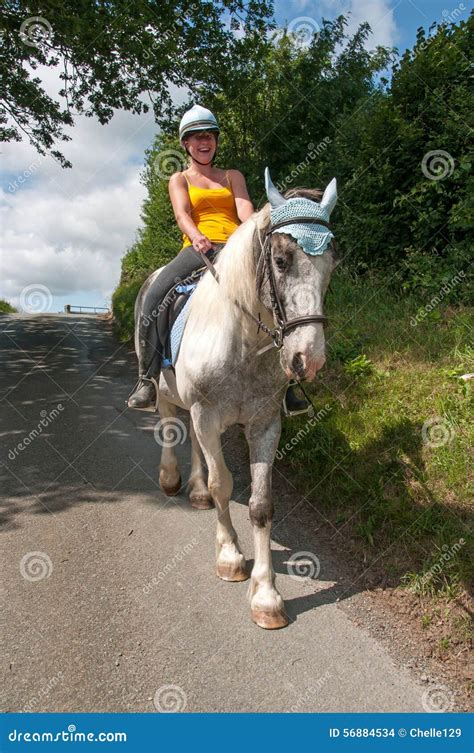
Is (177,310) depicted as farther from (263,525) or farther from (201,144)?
(263,525)

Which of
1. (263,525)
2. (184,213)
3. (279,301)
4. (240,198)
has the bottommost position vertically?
(263,525)

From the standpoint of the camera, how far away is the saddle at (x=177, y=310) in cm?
408

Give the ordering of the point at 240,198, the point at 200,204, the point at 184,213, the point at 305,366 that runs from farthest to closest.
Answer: the point at 240,198, the point at 200,204, the point at 184,213, the point at 305,366

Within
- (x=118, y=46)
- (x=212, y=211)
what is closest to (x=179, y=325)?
(x=212, y=211)

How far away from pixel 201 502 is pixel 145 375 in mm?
1386

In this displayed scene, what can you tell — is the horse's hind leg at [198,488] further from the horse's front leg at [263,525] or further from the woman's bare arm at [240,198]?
the woman's bare arm at [240,198]

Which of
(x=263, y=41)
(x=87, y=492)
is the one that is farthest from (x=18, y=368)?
(x=263, y=41)

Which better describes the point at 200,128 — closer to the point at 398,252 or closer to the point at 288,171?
the point at 398,252

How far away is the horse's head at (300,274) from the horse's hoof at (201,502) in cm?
261

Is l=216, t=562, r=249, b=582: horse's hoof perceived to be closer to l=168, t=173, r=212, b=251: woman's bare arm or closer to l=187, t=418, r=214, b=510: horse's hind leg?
l=187, t=418, r=214, b=510: horse's hind leg

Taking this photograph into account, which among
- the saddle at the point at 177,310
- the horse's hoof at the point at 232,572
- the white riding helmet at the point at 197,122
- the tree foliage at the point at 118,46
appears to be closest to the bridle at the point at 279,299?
the saddle at the point at 177,310

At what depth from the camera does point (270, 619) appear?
10.9 ft

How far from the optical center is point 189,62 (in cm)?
1060

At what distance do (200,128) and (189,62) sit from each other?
7.89 m
